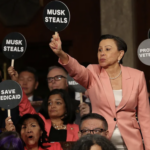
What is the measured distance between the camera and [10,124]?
4059 mm

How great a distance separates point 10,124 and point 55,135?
1.82 ft

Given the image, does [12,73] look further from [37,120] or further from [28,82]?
[28,82]

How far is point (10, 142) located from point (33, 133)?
103 cm

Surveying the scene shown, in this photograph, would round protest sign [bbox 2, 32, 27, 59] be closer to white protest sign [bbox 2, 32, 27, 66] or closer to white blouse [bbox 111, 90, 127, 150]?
white protest sign [bbox 2, 32, 27, 66]

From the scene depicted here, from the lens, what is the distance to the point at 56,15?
398 cm

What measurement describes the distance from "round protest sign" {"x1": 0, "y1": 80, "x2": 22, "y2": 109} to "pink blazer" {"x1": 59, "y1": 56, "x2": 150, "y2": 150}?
79 cm

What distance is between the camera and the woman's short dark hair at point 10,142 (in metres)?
3.09

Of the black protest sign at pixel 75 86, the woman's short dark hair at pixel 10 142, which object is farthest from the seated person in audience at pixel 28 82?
the woman's short dark hair at pixel 10 142

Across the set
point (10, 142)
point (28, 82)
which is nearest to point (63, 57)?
point (10, 142)

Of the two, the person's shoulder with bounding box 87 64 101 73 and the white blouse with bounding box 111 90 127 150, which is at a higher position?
the person's shoulder with bounding box 87 64 101 73

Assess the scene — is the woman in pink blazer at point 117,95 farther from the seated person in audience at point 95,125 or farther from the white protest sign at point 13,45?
the white protest sign at point 13,45

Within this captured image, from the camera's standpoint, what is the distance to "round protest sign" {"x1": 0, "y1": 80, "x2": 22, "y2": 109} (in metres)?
4.15

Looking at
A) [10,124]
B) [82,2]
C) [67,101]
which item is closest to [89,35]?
[82,2]

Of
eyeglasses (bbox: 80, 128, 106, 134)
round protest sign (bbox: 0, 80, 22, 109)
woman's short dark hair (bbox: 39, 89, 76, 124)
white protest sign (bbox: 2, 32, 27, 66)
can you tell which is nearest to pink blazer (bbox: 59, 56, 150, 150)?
eyeglasses (bbox: 80, 128, 106, 134)
